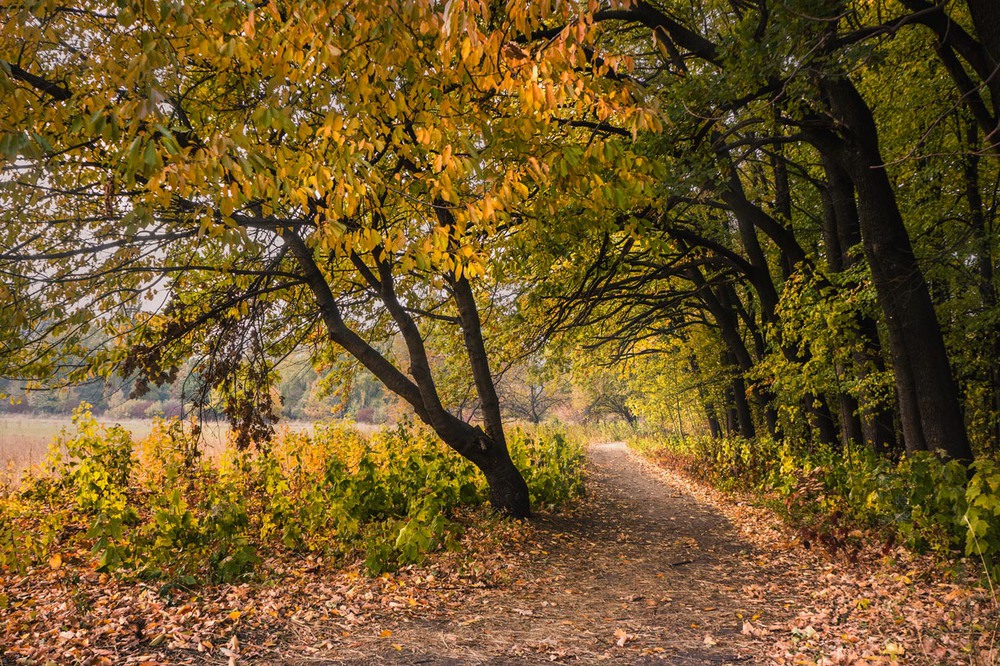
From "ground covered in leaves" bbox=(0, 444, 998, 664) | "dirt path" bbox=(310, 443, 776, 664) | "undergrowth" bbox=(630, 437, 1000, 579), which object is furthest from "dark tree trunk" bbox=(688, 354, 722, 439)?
"ground covered in leaves" bbox=(0, 444, 998, 664)

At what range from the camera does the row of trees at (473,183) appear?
338 centimetres

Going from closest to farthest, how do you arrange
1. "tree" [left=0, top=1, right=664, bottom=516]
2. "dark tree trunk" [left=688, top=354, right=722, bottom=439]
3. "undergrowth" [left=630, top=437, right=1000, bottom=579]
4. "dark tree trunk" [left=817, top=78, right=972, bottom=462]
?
"tree" [left=0, top=1, right=664, bottom=516], "undergrowth" [left=630, top=437, right=1000, bottom=579], "dark tree trunk" [left=817, top=78, right=972, bottom=462], "dark tree trunk" [left=688, top=354, right=722, bottom=439]

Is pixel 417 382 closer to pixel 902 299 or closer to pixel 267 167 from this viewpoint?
pixel 267 167

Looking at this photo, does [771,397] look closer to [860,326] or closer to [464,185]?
[860,326]

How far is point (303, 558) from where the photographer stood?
20.7 ft

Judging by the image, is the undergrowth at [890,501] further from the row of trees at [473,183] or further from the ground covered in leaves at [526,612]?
the row of trees at [473,183]

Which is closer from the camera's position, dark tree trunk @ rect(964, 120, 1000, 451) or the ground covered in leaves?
the ground covered in leaves

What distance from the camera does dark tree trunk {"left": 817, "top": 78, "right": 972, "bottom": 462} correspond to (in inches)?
231

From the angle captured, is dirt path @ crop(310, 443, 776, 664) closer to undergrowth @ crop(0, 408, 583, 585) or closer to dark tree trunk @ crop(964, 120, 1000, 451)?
undergrowth @ crop(0, 408, 583, 585)

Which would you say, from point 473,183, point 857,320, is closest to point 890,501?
point 857,320

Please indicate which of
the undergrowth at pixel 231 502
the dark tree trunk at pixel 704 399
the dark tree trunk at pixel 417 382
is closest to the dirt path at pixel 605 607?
the dark tree trunk at pixel 417 382

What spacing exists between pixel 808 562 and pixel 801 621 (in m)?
2.10

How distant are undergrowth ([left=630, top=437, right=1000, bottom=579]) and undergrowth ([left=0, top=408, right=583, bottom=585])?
3.62m

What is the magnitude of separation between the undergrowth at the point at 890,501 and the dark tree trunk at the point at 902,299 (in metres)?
0.44
